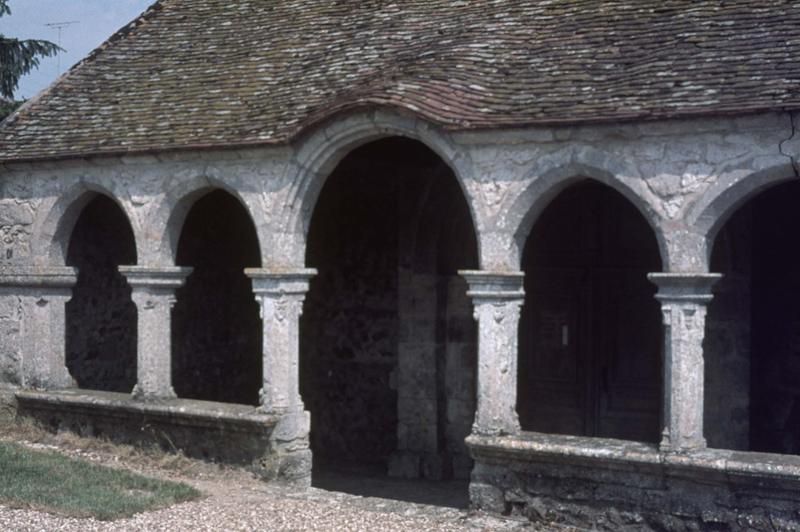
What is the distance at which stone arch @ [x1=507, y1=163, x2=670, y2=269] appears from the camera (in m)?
7.09

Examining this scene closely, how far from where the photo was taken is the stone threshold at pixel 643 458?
6.52 metres

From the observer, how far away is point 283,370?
873cm

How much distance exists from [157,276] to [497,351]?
333 cm

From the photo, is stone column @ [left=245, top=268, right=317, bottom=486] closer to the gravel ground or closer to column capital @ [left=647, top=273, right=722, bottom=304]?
the gravel ground

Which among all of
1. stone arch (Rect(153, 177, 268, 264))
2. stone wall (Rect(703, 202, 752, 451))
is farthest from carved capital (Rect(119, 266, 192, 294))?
stone wall (Rect(703, 202, 752, 451))

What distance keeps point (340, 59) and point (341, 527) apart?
4.06 m

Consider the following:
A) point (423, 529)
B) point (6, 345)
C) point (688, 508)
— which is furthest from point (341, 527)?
point (6, 345)

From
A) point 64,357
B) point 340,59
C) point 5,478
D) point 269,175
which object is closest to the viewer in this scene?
point 5,478

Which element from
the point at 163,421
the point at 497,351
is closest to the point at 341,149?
the point at 497,351

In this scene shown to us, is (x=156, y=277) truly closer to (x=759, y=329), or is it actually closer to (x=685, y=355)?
(x=685, y=355)

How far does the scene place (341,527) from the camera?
23.6 feet

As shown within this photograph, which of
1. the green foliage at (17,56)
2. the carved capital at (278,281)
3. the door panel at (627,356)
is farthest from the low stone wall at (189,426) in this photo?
the green foliage at (17,56)

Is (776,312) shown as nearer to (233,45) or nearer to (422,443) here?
(422,443)

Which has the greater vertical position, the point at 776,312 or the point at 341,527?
the point at 776,312
